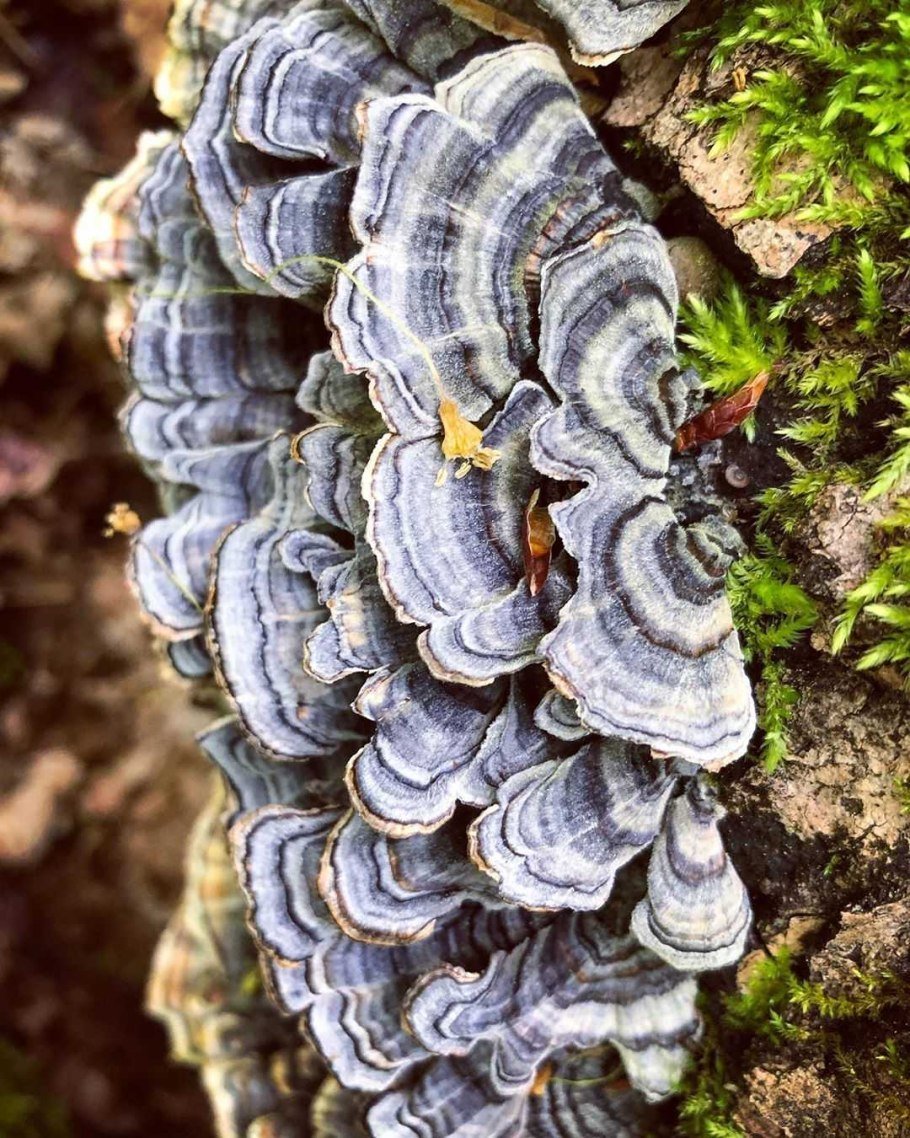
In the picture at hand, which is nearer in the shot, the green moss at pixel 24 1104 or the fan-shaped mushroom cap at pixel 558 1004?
the fan-shaped mushroom cap at pixel 558 1004

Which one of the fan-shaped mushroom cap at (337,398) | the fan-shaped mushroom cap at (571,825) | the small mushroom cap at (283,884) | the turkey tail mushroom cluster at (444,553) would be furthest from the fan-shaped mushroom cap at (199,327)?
the fan-shaped mushroom cap at (571,825)

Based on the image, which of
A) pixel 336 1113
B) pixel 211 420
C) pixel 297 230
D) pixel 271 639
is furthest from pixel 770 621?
pixel 336 1113

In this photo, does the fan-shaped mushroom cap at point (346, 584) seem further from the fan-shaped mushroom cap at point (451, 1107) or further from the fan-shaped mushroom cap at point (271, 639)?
the fan-shaped mushroom cap at point (451, 1107)

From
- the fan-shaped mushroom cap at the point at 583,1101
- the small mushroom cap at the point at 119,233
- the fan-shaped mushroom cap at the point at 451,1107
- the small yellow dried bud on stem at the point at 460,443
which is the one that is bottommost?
the fan-shaped mushroom cap at the point at 583,1101

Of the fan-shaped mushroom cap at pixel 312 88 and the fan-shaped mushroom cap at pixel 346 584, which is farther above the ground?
the fan-shaped mushroom cap at pixel 312 88

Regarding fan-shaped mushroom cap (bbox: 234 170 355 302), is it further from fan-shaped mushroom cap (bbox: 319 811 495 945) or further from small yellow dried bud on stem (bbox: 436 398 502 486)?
fan-shaped mushroom cap (bbox: 319 811 495 945)

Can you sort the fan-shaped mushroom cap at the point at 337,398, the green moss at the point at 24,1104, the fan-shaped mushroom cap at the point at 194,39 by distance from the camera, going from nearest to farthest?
the fan-shaped mushroom cap at the point at 337,398 < the fan-shaped mushroom cap at the point at 194,39 < the green moss at the point at 24,1104

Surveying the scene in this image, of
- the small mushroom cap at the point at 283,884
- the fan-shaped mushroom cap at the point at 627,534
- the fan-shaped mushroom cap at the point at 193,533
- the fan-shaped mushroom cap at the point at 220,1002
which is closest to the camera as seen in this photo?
the fan-shaped mushroom cap at the point at 627,534

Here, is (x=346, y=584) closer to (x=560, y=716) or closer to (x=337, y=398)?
(x=337, y=398)
